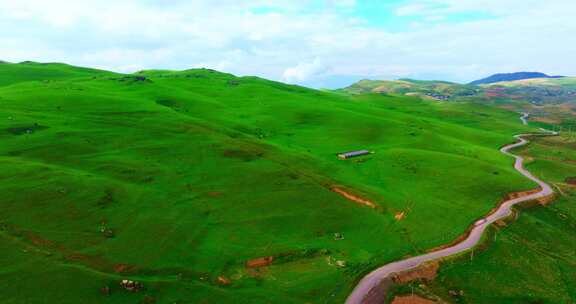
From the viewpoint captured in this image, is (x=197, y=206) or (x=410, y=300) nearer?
(x=410, y=300)

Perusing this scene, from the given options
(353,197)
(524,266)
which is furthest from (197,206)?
(524,266)

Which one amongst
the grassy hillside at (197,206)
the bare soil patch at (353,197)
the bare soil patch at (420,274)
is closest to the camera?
the grassy hillside at (197,206)

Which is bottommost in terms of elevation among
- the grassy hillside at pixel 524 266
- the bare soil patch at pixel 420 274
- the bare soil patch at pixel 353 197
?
the grassy hillside at pixel 524 266

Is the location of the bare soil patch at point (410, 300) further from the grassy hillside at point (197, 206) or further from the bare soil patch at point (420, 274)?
the grassy hillside at point (197, 206)

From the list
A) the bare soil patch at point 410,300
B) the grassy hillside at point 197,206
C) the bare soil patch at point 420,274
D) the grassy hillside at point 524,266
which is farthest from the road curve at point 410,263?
the grassy hillside at point 524,266

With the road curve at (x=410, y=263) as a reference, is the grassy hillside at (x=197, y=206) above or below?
above

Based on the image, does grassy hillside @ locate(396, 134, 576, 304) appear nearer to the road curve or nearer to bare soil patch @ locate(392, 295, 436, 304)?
bare soil patch @ locate(392, 295, 436, 304)

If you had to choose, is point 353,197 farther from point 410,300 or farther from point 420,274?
point 410,300

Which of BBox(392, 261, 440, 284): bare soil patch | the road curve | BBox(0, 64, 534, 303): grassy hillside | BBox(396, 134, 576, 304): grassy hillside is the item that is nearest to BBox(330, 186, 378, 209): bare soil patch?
BBox(0, 64, 534, 303): grassy hillside
